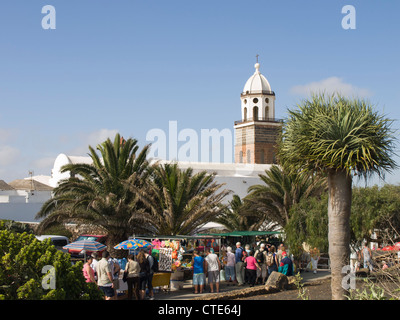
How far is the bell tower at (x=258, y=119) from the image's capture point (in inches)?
2589

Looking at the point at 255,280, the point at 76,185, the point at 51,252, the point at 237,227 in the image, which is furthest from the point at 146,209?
the point at 51,252

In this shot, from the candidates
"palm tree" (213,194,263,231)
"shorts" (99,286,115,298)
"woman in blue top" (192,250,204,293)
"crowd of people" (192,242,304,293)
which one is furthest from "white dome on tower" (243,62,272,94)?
"shorts" (99,286,115,298)

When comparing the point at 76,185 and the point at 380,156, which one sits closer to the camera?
the point at 380,156

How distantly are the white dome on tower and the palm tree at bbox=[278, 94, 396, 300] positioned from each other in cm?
5457

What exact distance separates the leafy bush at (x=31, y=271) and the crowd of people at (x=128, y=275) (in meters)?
4.21

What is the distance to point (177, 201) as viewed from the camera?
22062 millimetres

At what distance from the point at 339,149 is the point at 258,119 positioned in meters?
55.7

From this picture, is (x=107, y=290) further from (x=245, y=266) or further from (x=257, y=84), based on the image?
(x=257, y=84)

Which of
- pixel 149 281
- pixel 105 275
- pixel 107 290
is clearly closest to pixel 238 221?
pixel 149 281

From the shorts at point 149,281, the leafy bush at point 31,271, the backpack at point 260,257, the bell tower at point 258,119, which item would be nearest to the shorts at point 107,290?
the shorts at point 149,281

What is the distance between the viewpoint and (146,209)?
22.4 metres

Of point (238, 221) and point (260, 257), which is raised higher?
point (238, 221)
